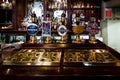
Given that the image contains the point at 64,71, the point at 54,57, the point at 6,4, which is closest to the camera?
the point at 64,71

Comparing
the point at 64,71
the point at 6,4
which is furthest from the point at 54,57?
the point at 6,4

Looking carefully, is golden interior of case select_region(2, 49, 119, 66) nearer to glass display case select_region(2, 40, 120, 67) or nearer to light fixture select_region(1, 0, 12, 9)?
glass display case select_region(2, 40, 120, 67)

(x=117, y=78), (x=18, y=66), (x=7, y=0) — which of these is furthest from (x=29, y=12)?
(x=117, y=78)

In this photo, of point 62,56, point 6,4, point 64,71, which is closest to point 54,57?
point 62,56

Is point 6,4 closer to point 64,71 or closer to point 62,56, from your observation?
point 62,56

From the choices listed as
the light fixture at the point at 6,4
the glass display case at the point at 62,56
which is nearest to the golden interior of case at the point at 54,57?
the glass display case at the point at 62,56

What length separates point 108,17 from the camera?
5160 mm

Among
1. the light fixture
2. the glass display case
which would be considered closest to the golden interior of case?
the glass display case

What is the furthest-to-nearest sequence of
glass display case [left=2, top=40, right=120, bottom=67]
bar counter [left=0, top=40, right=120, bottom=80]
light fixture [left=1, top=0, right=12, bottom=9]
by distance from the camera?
light fixture [left=1, top=0, right=12, bottom=9], glass display case [left=2, top=40, right=120, bottom=67], bar counter [left=0, top=40, right=120, bottom=80]

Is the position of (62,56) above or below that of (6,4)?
below

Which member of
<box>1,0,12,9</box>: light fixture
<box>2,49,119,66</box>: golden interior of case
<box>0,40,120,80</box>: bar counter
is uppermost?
<box>1,0,12,9</box>: light fixture

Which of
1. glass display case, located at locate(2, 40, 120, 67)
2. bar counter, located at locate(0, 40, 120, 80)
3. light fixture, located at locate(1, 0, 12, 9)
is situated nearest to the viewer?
bar counter, located at locate(0, 40, 120, 80)

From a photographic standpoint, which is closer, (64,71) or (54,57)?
(64,71)

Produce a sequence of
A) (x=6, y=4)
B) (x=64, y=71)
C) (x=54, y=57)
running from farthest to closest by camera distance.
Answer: (x=6, y=4)
(x=54, y=57)
(x=64, y=71)
